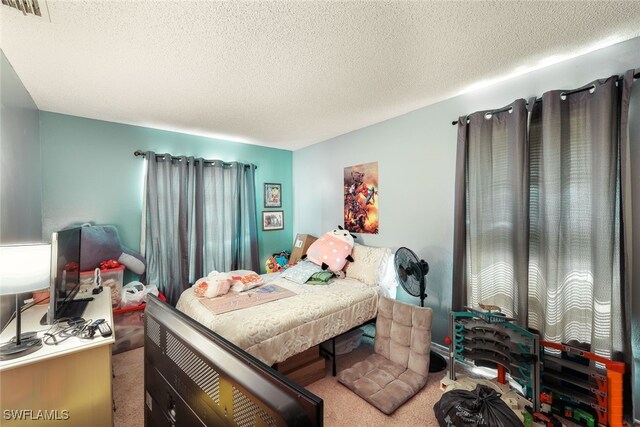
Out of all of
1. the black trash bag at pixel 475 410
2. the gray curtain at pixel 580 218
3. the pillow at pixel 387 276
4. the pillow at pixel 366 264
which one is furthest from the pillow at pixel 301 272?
the gray curtain at pixel 580 218

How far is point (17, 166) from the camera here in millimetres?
2023

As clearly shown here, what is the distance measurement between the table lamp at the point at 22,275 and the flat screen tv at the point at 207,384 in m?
Answer: 1.10

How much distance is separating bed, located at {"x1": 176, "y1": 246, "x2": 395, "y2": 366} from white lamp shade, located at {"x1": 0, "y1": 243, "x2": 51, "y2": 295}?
3.31 ft

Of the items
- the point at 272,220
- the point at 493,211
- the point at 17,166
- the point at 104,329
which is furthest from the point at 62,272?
the point at 493,211

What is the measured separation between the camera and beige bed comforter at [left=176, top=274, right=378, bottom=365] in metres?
1.94

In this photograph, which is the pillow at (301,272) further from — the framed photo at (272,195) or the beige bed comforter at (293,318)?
the framed photo at (272,195)

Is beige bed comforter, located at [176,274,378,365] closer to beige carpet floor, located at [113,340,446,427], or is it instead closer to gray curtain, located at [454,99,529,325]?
beige carpet floor, located at [113,340,446,427]

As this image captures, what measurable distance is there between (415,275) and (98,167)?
363cm

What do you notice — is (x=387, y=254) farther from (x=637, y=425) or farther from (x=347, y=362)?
(x=637, y=425)

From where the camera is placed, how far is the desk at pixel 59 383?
1.25m

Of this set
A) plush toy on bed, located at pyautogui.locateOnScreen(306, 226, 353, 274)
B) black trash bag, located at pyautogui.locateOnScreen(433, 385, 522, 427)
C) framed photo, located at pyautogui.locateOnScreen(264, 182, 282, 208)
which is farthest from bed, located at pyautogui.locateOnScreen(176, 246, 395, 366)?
framed photo, located at pyautogui.locateOnScreen(264, 182, 282, 208)

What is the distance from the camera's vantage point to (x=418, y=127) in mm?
2879

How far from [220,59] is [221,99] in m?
0.69

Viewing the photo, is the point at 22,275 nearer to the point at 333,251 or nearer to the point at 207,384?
the point at 207,384
